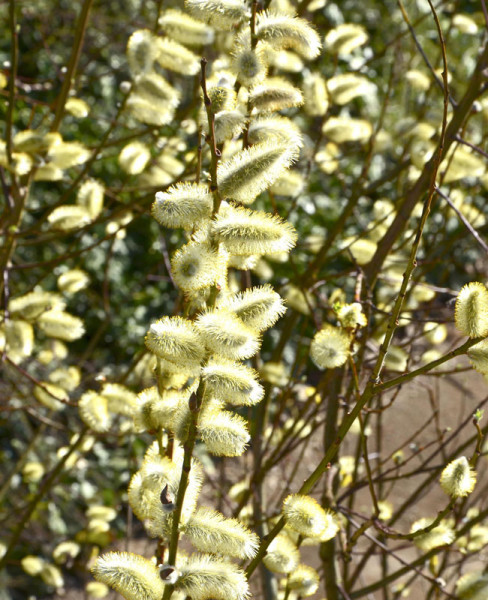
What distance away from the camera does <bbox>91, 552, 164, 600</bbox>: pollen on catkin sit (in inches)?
34.0

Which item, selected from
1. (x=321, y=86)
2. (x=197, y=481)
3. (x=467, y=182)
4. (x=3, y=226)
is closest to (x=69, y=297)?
(x=3, y=226)

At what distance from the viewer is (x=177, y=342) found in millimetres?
858

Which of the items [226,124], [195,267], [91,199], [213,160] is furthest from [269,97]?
[91,199]

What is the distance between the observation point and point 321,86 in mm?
2219

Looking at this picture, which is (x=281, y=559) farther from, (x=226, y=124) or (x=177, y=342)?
(x=226, y=124)

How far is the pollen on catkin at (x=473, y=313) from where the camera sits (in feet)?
3.31

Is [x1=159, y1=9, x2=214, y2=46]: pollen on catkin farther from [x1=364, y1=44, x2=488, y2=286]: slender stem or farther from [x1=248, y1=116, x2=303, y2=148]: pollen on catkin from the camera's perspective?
[x1=248, y1=116, x2=303, y2=148]: pollen on catkin

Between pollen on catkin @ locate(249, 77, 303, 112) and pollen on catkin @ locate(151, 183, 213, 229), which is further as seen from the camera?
pollen on catkin @ locate(249, 77, 303, 112)

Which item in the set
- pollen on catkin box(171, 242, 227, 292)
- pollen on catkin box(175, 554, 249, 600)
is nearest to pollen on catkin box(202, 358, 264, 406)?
pollen on catkin box(171, 242, 227, 292)

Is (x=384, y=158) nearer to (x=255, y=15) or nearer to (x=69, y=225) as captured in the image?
(x=69, y=225)

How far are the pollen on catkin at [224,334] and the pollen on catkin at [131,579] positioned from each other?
11.9 inches

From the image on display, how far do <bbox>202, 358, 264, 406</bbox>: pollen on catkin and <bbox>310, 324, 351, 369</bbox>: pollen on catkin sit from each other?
40 centimetres

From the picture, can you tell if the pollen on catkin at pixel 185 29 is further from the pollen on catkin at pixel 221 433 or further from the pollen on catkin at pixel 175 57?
the pollen on catkin at pixel 221 433

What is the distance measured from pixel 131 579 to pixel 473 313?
61 centimetres
